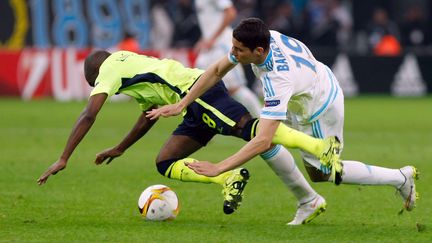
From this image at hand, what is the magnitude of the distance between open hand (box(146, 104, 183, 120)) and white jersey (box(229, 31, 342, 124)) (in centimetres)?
54

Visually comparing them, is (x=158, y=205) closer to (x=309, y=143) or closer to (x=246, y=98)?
(x=309, y=143)

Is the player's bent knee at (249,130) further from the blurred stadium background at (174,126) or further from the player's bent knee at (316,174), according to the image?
the blurred stadium background at (174,126)

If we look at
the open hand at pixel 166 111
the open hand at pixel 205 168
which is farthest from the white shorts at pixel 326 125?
the open hand at pixel 205 168

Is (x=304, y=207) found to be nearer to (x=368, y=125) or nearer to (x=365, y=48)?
(x=368, y=125)

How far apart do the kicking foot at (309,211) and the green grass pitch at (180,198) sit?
77 millimetres

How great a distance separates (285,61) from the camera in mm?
Answer: 7875

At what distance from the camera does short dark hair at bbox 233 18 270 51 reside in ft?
25.1

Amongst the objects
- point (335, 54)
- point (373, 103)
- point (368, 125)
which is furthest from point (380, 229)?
point (335, 54)

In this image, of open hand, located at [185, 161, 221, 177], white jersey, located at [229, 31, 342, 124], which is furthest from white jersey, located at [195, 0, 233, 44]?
open hand, located at [185, 161, 221, 177]

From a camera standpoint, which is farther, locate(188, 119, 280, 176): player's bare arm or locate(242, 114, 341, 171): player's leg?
locate(242, 114, 341, 171): player's leg

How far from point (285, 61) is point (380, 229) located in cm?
148

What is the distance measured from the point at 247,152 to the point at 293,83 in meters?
0.63

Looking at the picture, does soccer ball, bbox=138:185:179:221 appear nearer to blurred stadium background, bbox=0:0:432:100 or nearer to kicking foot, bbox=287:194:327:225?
kicking foot, bbox=287:194:327:225

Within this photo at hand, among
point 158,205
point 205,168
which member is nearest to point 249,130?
point 205,168
